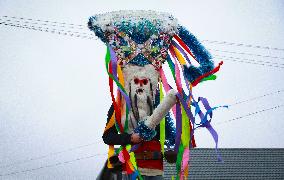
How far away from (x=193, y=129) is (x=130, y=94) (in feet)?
1.60

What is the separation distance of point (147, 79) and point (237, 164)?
12831 mm

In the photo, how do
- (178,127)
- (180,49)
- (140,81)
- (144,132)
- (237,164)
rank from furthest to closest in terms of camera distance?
(237,164) → (180,49) → (140,81) → (178,127) → (144,132)

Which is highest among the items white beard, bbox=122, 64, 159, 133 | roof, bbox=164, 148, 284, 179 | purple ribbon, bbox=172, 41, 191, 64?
purple ribbon, bbox=172, 41, 191, 64

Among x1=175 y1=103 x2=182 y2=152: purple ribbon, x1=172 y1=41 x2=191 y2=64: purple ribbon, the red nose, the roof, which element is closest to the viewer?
x1=175 y1=103 x2=182 y2=152: purple ribbon

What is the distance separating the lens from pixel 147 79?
270 centimetres

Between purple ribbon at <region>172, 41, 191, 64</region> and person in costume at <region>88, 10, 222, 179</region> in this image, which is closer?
person in costume at <region>88, 10, 222, 179</region>

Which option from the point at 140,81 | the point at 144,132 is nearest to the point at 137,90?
the point at 140,81

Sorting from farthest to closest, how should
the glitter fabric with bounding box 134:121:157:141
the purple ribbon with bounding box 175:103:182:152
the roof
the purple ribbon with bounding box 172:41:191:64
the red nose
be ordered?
the roof → the purple ribbon with bounding box 172:41:191:64 → the red nose → the purple ribbon with bounding box 175:103:182:152 → the glitter fabric with bounding box 134:121:157:141

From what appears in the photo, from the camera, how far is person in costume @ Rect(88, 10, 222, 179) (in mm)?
2578

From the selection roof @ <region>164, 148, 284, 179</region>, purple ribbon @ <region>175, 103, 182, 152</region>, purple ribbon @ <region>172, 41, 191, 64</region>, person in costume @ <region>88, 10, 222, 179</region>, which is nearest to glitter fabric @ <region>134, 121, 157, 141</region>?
person in costume @ <region>88, 10, 222, 179</region>

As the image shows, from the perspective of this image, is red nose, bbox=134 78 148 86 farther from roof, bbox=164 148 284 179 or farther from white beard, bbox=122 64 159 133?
roof, bbox=164 148 284 179

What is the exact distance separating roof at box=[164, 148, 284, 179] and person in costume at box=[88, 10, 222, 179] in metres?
11.2

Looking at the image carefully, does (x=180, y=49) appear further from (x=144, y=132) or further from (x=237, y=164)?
(x=237, y=164)

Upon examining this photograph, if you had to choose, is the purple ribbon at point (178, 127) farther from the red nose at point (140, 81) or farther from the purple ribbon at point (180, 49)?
the purple ribbon at point (180, 49)
